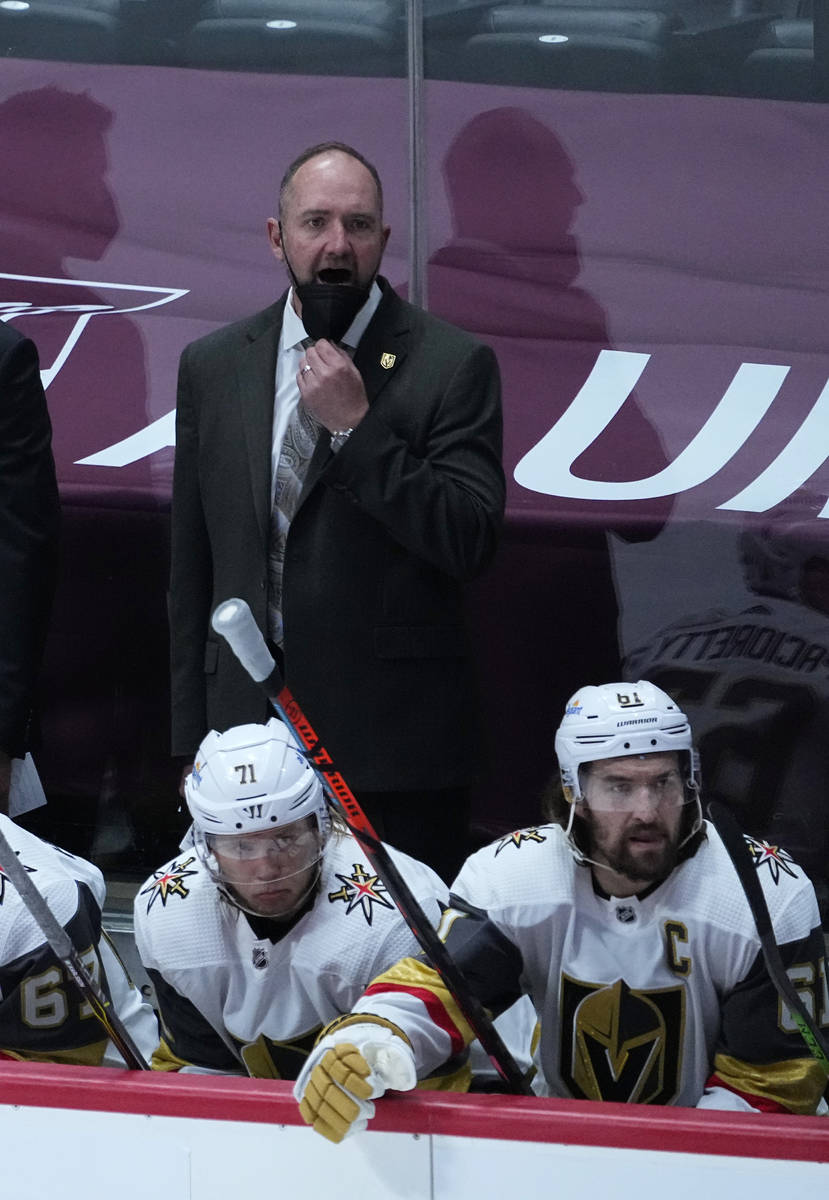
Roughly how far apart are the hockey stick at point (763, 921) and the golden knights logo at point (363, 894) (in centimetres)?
56

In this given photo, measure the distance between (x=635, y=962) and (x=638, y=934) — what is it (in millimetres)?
38

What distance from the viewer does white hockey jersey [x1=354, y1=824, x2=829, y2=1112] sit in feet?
7.02

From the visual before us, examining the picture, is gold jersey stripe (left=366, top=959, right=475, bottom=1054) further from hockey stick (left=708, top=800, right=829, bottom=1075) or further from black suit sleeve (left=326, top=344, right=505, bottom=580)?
black suit sleeve (left=326, top=344, right=505, bottom=580)

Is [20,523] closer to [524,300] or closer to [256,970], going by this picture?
[256,970]

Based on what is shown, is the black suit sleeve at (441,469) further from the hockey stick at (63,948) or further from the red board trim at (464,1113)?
the red board trim at (464,1113)

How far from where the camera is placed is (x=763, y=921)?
191cm

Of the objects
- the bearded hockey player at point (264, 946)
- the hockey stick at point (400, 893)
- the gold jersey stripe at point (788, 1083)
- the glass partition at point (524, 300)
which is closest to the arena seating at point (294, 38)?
the glass partition at point (524, 300)

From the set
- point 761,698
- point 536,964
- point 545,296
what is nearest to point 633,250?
point 545,296

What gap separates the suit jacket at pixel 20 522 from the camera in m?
2.51

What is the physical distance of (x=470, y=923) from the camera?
218 centimetres

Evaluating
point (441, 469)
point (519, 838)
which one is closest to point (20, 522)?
point (441, 469)

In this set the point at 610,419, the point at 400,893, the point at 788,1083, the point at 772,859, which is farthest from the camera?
the point at 610,419

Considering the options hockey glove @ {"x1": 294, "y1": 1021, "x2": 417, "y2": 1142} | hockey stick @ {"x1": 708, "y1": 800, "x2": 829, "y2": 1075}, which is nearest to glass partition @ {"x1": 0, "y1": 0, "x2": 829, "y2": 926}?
hockey stick @ {"x1": 708, "y1": 800, "x2": 829, "y2": 1075}

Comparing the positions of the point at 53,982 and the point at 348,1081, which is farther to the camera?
the point at 53,982
